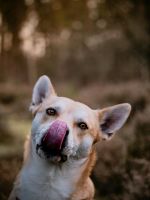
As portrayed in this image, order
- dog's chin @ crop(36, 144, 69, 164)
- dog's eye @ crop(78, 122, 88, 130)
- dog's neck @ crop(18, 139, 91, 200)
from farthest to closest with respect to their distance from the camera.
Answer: dog's neck @ crop(18, 139, 91, 200), dog's eye @ crop(78, 122, 88, 130), dog's chin @ crop(36, 144, 69, 164)

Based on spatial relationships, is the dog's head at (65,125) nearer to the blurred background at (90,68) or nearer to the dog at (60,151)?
the dog at (60,151)

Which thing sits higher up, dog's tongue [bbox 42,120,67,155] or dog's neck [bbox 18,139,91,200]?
dog's tongue [bbox 42,120,67,155]

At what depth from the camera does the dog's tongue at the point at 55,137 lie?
5738mm

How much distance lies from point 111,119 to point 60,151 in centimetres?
112

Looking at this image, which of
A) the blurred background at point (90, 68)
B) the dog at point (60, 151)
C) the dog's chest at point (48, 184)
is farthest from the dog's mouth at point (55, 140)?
the blurred background at point (90, 68)

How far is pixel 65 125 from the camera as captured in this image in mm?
5887

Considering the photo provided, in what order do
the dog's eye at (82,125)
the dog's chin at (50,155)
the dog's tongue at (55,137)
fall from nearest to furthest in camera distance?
the dog's tongue at (55,137) < the dog's chin at (50,155) < the dog's eye at (82,125)

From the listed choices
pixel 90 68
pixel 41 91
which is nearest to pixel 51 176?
pixel 41 91

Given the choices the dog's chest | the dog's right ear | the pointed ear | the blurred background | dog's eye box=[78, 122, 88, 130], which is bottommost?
the blurred background

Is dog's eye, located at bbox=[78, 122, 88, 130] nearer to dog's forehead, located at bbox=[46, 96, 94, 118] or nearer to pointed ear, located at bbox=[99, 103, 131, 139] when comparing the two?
dog's forehead, located at bbox=[46, 96, 94, 118]

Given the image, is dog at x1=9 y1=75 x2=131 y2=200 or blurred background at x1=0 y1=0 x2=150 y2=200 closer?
dog at x1=9 y1=75 x2=131 y2=200

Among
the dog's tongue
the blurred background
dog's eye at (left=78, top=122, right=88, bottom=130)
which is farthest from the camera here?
the blurred background

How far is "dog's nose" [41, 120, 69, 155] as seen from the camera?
18.8 ft

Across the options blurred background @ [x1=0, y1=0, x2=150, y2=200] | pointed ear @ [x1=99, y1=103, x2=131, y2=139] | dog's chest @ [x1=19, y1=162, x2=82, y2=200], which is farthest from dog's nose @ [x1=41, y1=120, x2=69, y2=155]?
blurred background @ [x1=0, y1=0, x2=150, y2=200]
